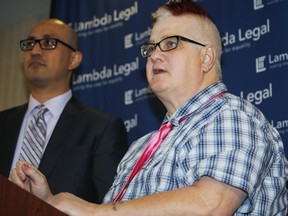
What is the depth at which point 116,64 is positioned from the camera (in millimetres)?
3598

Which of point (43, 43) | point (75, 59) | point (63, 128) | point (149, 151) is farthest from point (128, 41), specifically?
point (149, 151)

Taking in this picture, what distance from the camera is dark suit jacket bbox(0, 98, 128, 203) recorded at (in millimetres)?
2803

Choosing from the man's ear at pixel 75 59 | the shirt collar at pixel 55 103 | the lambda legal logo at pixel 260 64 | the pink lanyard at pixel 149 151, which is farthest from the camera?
the man's ear at pixel 75 59

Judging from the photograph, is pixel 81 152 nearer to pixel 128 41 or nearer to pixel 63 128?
pixel 63 128

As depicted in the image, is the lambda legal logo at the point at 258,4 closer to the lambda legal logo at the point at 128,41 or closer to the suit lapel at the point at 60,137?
the lambda legal logo at the point at 128,41

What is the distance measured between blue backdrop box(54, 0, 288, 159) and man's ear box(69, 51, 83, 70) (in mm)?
183

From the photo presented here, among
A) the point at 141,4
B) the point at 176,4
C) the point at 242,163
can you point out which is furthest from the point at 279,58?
the point at 242,163

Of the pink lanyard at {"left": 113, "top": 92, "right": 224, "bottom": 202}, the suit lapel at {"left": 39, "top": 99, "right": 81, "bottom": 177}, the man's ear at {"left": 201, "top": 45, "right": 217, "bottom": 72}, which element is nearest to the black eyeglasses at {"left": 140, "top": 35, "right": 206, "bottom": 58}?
the man's ear at {"left": 201, "top": 45, "right": 217, "bottom": 72}

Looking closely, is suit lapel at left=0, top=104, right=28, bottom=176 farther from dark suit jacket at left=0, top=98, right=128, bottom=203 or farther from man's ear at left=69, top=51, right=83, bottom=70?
man's ear at left=69, top=51, right=83, bottom=70

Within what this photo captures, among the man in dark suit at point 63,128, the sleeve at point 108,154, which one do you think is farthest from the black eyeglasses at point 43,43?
the sleeve at point 108,154

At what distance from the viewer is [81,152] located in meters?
2.87

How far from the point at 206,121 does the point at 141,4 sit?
181cm

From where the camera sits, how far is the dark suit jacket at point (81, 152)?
280 cm

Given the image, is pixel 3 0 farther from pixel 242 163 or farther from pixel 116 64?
pixel 242 163
